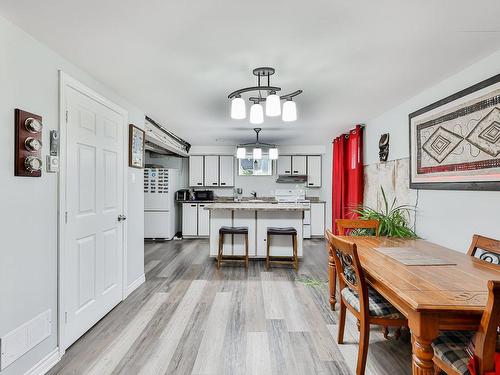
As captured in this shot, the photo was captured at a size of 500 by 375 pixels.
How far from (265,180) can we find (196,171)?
1.70m

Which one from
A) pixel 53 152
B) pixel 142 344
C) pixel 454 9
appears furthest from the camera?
pixel 142 344

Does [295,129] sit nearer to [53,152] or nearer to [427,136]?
[427,136]

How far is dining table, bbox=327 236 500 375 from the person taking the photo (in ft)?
4.27

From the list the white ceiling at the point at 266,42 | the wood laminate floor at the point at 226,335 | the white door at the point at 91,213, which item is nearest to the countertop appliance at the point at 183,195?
the wood laminate floor at the point at 226,335

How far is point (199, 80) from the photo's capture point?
103 inches

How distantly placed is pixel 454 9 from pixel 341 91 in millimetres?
1383

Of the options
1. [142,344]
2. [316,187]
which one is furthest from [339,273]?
[316,187]

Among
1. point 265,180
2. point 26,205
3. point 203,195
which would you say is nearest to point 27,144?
point 26,205

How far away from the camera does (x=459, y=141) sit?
7.87 feet

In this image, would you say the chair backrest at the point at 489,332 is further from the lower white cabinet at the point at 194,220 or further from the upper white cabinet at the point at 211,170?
the upper white cabinet at the point at 211,170

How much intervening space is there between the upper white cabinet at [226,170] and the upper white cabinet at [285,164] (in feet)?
3.79

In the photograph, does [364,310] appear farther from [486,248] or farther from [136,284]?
[136,284]

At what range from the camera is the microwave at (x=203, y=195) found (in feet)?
21.9

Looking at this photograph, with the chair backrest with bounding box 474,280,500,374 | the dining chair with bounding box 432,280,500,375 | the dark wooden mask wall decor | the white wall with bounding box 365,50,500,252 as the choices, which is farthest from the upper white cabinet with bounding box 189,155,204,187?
the chair backrest with bounding box 474,280,500,374
